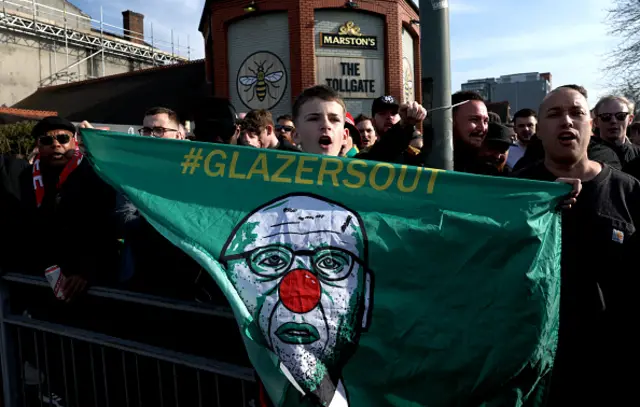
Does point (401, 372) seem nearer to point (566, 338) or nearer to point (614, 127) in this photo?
point (566, 338)

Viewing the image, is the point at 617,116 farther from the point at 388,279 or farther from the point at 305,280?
the point at 305,280

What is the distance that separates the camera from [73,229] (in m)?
3.11

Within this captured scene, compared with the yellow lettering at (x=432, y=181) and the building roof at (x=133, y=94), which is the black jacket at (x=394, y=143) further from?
the building roof at (x=133, y=94)

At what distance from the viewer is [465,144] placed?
3.46 metres

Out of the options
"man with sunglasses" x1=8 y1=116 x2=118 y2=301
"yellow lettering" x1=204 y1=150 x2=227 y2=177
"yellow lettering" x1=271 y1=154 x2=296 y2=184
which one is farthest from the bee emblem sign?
"yellow lettering" x1=271 y1=154 x2=296 y2=184

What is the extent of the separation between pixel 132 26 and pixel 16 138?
67.6ft

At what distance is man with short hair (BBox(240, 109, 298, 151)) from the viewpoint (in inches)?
187

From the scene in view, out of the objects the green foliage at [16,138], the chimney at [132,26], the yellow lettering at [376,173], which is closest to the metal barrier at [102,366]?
the yellow lettering at [376,173]

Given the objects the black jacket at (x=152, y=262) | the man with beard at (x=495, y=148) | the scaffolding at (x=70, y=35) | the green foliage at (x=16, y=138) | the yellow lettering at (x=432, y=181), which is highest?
the scaffolding at (x=70, y=35)

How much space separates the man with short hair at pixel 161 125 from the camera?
3.81 m

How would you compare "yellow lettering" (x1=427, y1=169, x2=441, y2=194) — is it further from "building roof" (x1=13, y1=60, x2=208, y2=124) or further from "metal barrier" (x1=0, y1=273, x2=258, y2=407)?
"building roof" (x1=13, y1=60, x2=208, y2=124)

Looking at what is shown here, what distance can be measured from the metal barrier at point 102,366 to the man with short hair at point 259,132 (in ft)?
7.25

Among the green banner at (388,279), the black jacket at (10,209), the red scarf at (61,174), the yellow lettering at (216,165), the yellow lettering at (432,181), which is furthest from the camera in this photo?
the red scarf at (61,174)

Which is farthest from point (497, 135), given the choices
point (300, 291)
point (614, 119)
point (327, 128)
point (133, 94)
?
point (133, 94)
